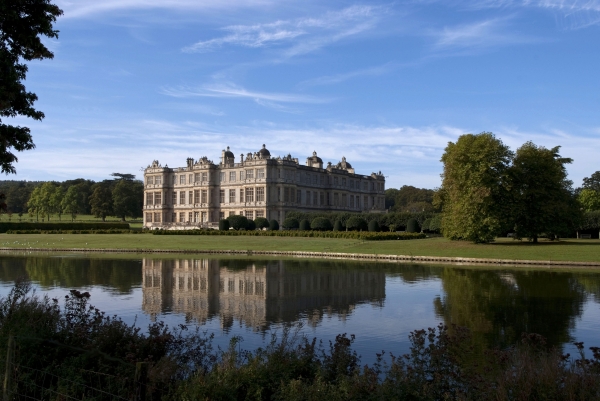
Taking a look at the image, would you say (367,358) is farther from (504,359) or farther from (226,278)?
(226,278)

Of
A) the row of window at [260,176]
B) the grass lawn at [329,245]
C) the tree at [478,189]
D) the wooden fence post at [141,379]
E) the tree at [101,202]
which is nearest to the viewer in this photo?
the wooden fence post at [141,379]

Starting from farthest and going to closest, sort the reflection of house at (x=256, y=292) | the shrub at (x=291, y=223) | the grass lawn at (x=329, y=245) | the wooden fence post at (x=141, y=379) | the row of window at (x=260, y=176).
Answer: the row of window at (x=260, y=176), the shrub at (x=291, y=223), the grass lawn at (x=329, y=245), the reflection of house at (x=256, y=292), the wooden fence post at (x=141, y=379)

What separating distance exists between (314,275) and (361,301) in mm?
7788

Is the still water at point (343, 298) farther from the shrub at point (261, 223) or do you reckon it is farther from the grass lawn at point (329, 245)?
the shrub at point (261, 223)

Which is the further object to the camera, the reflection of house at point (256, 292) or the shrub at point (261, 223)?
the shrub at point (261, 223)

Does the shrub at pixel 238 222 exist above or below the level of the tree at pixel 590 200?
below

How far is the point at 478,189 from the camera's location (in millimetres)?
40312

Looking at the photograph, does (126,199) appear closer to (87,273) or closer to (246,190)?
(246,190)

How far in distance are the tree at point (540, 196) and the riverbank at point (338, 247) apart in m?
1.30

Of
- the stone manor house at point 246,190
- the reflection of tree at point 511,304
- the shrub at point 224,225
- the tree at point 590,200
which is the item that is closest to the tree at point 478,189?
the reflection of tree at point 511,304

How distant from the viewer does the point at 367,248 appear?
41.3m

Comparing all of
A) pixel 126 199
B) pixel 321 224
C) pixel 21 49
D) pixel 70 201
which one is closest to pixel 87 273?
pixel 21 49

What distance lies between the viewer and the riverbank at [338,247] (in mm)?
34872

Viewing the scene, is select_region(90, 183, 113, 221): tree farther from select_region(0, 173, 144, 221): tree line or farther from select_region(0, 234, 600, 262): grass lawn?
select_region(0, 234, 600, 262): grass lawn
